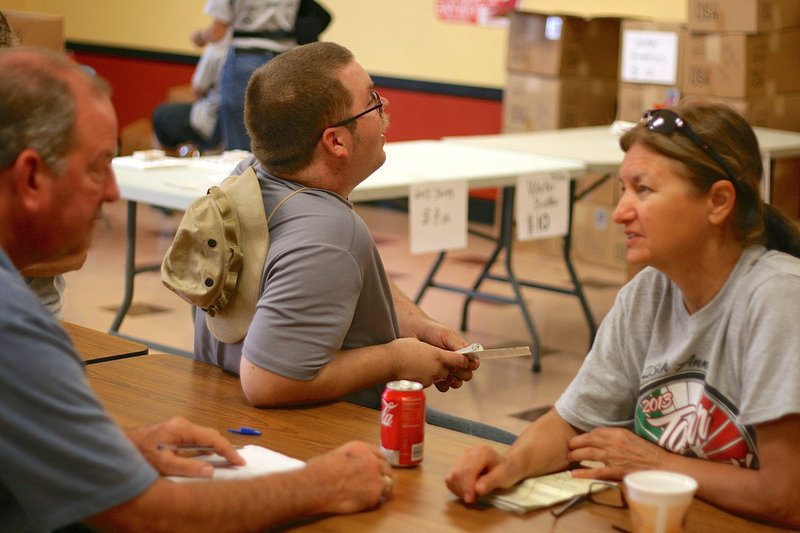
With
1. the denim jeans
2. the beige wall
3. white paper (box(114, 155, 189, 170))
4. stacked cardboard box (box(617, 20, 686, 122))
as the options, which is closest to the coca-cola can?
white paper (box(114, 155, 189, 170))

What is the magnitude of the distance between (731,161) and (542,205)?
2512 millimetres

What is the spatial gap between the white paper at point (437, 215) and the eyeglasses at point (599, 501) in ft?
6.57

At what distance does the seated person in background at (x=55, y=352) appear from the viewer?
1.11 m

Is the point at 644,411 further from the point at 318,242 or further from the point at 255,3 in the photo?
the point at 255,3

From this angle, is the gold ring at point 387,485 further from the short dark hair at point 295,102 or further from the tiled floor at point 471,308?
the tiled floor at point 471,308

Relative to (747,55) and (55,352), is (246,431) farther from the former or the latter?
(747,55)

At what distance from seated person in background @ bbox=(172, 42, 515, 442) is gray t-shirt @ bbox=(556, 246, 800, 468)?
28 cm

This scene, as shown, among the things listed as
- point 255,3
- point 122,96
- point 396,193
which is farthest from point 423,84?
point 396,193

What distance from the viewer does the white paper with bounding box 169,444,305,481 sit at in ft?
4.71

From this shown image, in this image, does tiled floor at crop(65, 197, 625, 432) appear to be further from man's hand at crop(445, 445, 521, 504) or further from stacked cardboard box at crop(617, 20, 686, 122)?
man's hand at crop(445, 445, 521, 504)

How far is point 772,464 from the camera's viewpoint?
4.73ft

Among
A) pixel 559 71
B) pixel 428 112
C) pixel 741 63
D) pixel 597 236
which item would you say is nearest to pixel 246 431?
pixel 741 63

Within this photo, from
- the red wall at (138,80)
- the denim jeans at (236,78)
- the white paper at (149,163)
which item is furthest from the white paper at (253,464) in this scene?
the red wall at (138,80)

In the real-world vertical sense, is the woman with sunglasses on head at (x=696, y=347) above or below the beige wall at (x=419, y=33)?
below
